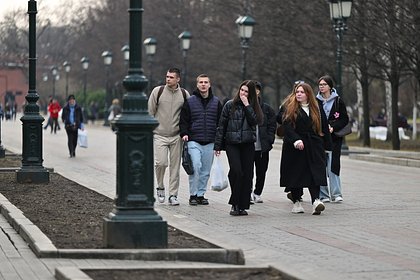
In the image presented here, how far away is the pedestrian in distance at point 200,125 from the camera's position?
17.4 metres

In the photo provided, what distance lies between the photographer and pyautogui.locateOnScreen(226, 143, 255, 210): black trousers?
15961 millimetres

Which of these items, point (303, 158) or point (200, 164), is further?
point (200, 164)

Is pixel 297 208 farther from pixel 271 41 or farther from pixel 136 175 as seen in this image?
pixel 271 41

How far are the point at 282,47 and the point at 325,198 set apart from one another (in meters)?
29.5

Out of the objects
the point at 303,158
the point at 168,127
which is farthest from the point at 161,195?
the point at 303,158

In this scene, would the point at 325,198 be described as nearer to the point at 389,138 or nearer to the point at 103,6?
the point at 389,138

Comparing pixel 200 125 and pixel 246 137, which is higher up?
pixel 200 125

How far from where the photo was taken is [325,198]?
18.0 metres

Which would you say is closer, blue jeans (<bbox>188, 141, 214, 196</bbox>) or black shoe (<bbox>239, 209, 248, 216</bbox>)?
black shoe (<bbox>239, 209, 248, 216</bbox>)

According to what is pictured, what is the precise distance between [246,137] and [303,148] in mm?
757

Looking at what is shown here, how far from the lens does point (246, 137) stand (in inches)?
633

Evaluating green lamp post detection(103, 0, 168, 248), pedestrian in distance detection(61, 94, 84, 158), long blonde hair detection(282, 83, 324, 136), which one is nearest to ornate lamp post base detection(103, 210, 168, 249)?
green lamp post detection(103, 0, 168, 248)

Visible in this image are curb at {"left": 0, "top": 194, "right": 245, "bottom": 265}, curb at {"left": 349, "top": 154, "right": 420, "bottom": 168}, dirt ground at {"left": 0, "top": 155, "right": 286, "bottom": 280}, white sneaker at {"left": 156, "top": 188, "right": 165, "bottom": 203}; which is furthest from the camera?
curb at {"left": 349, "top": 154, "right": 420, "bottom": 168}

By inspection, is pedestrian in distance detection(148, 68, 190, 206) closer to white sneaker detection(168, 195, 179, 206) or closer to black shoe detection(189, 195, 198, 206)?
white sneaker detection(168, 195, 179, 206)
